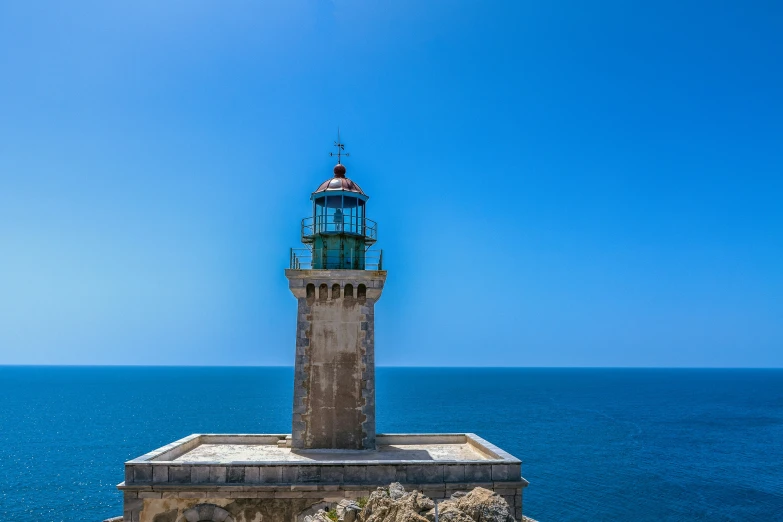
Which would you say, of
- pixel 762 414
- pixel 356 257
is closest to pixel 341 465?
pixel 356 257

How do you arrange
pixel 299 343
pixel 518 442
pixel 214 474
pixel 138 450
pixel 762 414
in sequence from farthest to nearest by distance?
pixel 762 414, pixel 518 442, pixel 138 450, pixel 299 343, pixel 214 474

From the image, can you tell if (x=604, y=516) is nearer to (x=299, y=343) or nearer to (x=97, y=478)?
(x=299, y=343)

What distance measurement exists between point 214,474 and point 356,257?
8.56m

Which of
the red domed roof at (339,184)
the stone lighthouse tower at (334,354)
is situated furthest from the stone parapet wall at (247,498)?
the red domed roof at (339,184)

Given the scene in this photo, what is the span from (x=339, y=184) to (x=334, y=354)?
19.5 feet

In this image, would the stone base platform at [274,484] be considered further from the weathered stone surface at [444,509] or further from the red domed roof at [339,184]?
the red domed roof at [339,184]

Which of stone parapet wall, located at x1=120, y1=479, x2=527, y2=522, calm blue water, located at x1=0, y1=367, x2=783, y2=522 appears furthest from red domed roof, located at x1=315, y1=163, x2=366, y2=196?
calm blue water, located at x1=0, y1=367, x2=783, y2=522

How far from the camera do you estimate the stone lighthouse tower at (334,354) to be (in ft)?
65.6

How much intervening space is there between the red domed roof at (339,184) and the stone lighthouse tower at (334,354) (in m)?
→ 1.57

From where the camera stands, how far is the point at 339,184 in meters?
21.5

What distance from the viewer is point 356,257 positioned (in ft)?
70.1

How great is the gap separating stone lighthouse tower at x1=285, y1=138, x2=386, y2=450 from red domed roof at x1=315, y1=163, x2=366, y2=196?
5.16 ft

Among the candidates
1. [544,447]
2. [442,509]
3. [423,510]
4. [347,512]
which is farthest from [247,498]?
[544,447]

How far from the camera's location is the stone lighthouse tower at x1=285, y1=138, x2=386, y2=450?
65.6 ft
